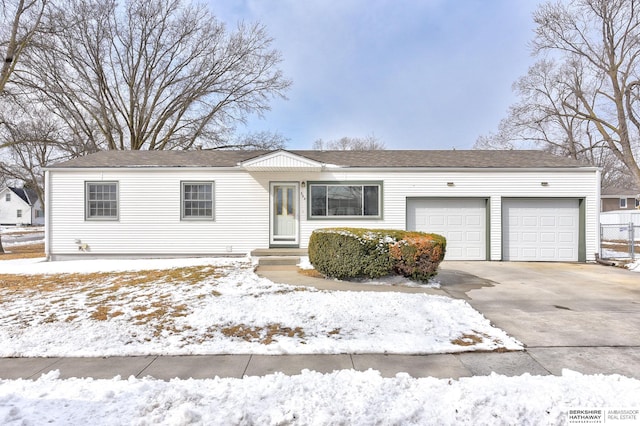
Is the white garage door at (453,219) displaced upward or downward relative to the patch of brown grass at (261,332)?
upward

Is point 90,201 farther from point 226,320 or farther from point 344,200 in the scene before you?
point 226,320

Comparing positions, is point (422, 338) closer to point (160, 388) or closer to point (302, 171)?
point (160, 388)

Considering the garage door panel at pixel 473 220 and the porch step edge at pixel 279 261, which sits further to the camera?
the garage door panel at pixel 473 220

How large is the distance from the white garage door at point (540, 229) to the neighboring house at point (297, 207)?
0.11ft

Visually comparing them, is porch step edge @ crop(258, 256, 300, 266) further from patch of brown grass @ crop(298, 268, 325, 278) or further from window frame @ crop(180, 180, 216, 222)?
window frame @ crop(180, 180, 216, 222)

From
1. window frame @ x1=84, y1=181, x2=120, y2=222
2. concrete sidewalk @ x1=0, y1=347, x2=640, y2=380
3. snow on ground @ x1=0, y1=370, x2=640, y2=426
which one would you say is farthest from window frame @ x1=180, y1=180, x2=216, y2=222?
snow on ground @ x1=0, y1=370, x2=640, y2=426

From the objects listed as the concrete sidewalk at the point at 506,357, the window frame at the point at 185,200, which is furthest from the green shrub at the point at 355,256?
the window frame at the point at 185,200

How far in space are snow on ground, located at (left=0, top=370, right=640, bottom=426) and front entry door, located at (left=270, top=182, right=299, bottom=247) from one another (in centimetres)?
789

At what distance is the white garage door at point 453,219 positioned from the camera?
1066 centimetres

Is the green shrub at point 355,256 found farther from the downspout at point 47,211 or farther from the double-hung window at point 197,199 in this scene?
the downspout at point 47,211

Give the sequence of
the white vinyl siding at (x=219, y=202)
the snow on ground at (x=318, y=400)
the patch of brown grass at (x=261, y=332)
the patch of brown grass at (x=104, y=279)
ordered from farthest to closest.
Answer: the white vinyl siding at (x=219, y=202)
the patch of brown grass at (x=104, y=279)
the patch of brown grass at (x=261, y=332)
the snow on ground at (x=318, y=400)

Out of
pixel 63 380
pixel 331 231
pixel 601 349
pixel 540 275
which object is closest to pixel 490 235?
pixel 540 275

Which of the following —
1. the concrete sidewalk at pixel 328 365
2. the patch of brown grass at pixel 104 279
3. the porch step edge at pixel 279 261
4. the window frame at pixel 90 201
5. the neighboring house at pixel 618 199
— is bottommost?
the concrete sidewalk at pixel 328 365

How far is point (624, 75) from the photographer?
17.8 m
